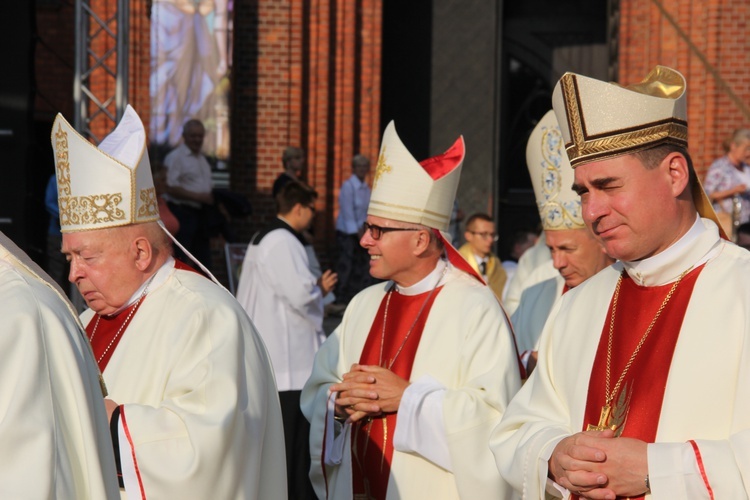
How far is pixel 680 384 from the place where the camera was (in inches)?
141

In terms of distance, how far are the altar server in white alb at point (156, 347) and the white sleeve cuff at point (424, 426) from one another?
68cm

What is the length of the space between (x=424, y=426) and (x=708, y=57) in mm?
10907

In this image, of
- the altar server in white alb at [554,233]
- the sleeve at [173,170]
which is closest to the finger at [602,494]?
the altar server in white alb at [554,233]

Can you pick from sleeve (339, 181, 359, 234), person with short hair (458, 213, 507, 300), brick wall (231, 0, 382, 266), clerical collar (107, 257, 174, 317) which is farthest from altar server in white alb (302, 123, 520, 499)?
brick wall (231, 0, 382, 266)

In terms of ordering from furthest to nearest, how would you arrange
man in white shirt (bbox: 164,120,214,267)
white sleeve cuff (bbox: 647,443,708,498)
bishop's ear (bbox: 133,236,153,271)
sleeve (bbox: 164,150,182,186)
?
1. sleeve (bbox: 164,150,182,186)
2. man in white shirt (bbox: 164,120,214,267)
3. bishop's ear (bbox: 133,236,153,271)
4. white sleeve cuff (bbox: 647,443,708,498)

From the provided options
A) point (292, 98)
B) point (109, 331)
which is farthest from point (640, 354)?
point (292, 98)

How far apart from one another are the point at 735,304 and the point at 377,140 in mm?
11578

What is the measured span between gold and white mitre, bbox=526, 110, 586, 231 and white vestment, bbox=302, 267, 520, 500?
0.67 m

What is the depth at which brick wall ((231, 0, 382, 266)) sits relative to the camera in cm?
1456

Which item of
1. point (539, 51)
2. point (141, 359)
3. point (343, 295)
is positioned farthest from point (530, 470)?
point (539, 51)

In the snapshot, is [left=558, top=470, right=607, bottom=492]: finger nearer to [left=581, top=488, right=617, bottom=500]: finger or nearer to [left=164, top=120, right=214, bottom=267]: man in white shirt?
[left=581, top=488, right=617, bottom=500]: finger

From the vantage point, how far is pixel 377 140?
1503 centimetres

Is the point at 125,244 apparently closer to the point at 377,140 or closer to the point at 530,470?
the point at 530,470

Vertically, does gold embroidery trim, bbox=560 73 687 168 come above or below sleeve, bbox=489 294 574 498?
above
